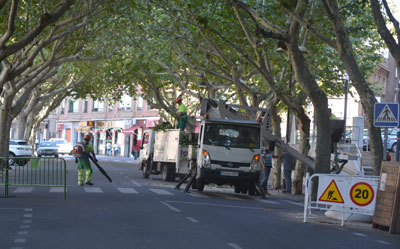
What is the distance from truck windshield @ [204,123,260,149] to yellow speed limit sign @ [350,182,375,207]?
23.6ft

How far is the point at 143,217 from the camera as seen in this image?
14.6m

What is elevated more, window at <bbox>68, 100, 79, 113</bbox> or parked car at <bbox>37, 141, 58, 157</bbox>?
window at <bbox>68, 100, 79, 113</bbox>

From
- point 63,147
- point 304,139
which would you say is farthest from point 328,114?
point 63,147

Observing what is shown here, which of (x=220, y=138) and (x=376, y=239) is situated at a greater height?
(x=220, y=138)

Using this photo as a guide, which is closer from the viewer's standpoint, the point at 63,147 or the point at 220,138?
the point at 220,138

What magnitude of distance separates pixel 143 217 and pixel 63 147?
58.5m

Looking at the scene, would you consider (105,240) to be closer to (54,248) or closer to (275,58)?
(54,248)

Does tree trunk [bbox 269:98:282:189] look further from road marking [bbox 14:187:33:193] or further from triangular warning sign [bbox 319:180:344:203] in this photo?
triangular warning sign [bbox 319:180:344:203]

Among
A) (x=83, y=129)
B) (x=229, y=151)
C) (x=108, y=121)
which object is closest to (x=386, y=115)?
(x=229, y=151)

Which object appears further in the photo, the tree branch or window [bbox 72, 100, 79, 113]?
window [bbox 72, 100, 79, 113]

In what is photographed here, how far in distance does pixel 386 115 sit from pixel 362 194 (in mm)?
2562

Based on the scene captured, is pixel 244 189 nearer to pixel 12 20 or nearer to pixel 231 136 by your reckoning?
pixel 231 136

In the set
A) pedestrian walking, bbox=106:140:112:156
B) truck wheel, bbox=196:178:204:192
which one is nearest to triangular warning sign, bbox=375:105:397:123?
truck wheel, bbox=196:178:204:192

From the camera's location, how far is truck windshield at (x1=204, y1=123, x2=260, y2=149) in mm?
23031
